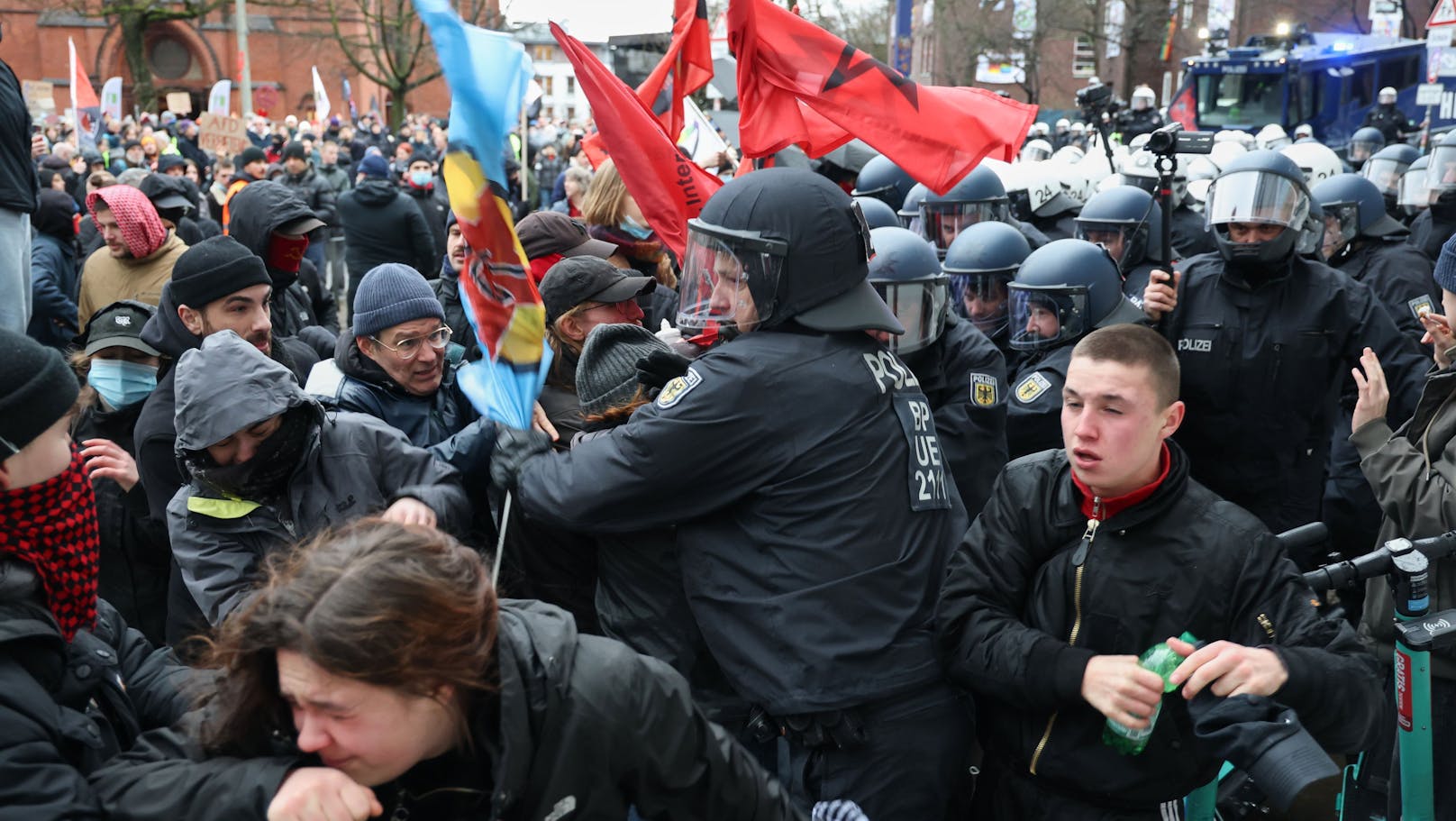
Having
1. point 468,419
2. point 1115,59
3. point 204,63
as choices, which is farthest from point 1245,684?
point 204,63

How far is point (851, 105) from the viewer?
542 cm

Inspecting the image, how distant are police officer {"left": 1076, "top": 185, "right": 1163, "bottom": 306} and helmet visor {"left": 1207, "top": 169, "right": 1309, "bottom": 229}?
149 centimetres

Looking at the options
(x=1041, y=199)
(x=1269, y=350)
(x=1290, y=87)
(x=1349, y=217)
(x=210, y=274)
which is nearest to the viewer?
(x=210, y=274)

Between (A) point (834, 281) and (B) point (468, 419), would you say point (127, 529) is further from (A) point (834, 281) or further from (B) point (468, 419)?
Result: (A) point (834, 281)

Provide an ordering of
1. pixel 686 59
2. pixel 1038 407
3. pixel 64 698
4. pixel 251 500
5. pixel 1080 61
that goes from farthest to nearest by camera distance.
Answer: pixel 1080 61
pixel 686 59
pixel 1038 407
pixel 251 500
pixel 64 698

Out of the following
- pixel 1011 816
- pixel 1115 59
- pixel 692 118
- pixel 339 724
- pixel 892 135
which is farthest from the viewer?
pixel 1115 59

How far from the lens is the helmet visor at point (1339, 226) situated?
7676 millimetres

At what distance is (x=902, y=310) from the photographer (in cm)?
477

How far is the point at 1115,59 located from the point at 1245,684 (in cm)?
5343

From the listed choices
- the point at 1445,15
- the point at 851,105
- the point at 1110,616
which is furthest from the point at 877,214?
the point at 1445,15

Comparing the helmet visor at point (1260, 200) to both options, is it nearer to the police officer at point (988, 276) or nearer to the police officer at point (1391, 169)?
the police officer at point (988, 276)

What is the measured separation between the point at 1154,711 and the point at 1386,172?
34.0 feet

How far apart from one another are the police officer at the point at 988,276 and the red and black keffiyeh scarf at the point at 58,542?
4.28m

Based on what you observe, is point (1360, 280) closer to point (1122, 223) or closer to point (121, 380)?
point (1122, 223)
